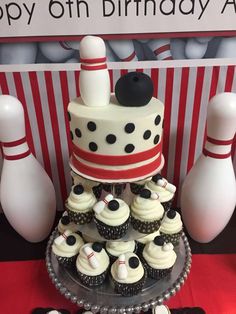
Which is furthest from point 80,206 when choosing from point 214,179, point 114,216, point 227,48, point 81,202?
point 227,48

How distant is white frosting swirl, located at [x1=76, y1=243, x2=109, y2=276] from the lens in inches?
36.4

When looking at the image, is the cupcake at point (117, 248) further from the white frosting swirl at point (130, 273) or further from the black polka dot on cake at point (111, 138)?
the black polka dot on cake at point (111, 138)

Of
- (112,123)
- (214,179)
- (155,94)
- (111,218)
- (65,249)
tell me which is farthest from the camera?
(155,94)

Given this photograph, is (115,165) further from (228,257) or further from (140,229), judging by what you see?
(228,257)

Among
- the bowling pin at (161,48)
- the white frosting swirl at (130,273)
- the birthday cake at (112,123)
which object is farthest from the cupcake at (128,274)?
the bowling pin at (161,48)

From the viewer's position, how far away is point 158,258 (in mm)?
950

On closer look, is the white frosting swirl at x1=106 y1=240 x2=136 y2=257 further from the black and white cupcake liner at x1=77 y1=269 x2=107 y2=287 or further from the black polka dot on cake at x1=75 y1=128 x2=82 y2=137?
the black polka dot on cake at x1=75 y1=128 x2=82 y2=137

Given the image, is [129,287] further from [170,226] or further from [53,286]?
[53,286]

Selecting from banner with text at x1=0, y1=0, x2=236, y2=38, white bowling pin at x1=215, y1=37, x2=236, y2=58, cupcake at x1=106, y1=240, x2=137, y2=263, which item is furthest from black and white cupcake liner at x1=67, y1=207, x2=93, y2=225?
white bowling pin at x1=215, y1=37, x2=236, y2=58

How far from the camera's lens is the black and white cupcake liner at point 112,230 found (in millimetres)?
883

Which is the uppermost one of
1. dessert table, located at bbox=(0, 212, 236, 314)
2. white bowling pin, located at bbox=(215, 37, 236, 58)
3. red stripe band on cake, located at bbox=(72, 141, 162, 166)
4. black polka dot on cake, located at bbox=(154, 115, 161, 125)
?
white bowling pin, located at bbox=(215, 37, 236, 58)

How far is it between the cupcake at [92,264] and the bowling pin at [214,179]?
0.40 metres

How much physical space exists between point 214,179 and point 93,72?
57 cm

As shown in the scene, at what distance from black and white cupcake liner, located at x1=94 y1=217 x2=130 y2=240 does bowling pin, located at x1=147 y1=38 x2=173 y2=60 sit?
0.60m
